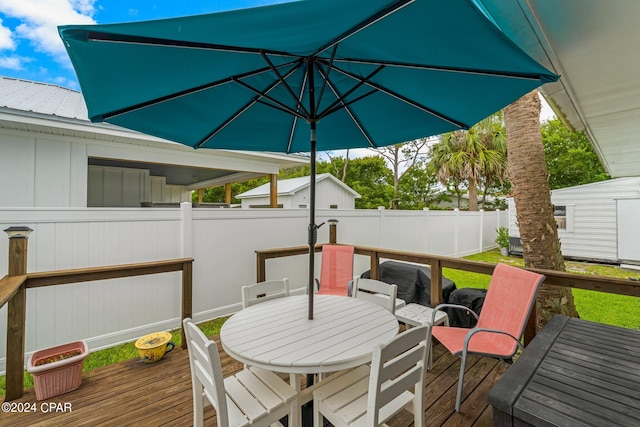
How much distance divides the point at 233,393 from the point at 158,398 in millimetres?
1081

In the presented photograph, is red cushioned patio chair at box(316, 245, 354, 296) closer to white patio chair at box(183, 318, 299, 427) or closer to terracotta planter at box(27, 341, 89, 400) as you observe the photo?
white patio chair at box(183, 318, 299, 427)

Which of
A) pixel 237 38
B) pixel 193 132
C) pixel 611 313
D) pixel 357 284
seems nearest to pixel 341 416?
pixel 357 284

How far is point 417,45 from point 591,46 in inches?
35.6

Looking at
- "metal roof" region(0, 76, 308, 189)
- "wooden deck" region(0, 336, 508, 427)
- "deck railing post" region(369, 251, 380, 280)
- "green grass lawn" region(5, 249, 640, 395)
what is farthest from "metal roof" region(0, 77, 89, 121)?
"deck railing post" region(369, 251, 380, 280)

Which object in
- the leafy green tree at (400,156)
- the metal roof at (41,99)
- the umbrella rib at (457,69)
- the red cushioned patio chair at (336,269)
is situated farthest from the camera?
the leafy green tree at (400,156)

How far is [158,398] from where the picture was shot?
226 cm

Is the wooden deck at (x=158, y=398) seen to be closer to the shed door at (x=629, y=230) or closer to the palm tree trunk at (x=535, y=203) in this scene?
the palm tree trunk at (x=535, y=203)

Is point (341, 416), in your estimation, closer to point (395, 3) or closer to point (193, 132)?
point (395, 3)

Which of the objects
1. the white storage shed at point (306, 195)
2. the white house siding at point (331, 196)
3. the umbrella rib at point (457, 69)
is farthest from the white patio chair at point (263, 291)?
the white house siding at point (331, 196)

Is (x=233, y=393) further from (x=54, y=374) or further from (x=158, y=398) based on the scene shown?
(x=54, y=374)

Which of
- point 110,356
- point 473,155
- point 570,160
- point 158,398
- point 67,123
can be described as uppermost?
point 570,160

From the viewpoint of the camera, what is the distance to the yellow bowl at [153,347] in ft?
8.98

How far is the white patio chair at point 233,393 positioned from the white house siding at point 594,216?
11.4m

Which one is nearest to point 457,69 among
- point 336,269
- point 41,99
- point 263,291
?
point 263,291
